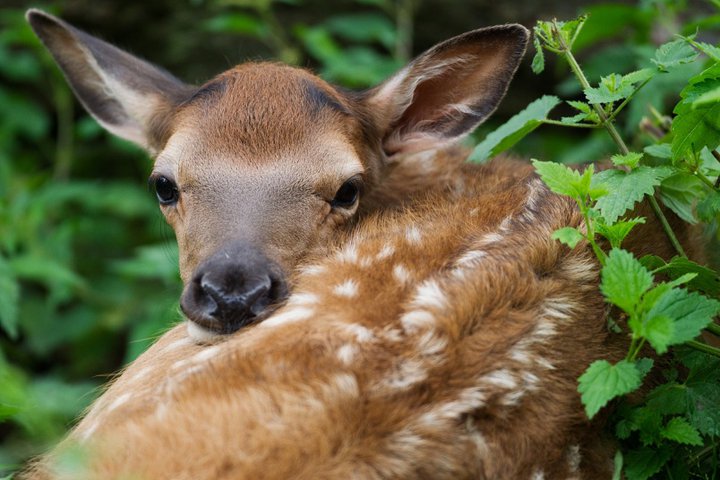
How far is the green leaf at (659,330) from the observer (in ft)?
8.63

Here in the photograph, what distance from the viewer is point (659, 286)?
280 cm

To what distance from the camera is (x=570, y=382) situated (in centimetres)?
284

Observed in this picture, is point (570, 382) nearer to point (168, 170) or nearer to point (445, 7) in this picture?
point (168, 170)

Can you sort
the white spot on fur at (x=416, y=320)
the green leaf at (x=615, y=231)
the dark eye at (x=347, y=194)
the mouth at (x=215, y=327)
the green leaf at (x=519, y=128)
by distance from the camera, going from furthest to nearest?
the dark eye at (x=347, y=194), the green leaf at (x=519, y=128), the mouth at (x=215, y=327), the green leaf at (x=615, y=231), the white spot on fur at (x=416, y=320)

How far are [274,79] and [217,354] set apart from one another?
191 cm

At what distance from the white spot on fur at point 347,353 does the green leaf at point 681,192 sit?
1384 mm

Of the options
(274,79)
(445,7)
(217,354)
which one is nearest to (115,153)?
(445,7)

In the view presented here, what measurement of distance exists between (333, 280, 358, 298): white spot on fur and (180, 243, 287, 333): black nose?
1.54 ft

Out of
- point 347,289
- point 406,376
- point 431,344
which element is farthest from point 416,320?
point 347,289

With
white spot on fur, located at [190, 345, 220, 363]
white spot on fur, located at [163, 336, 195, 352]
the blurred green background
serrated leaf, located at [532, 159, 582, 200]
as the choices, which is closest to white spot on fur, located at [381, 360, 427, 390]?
white spot on fur, located at [190, 345, 220, 363]

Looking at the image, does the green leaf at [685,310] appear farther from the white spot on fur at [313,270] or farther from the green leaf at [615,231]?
the white spot on fur at [313,270]

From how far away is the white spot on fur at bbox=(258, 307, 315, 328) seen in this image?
9.60 feet

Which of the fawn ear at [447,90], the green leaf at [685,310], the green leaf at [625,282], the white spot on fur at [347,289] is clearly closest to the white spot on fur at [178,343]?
the white spot on fur at [347,289]

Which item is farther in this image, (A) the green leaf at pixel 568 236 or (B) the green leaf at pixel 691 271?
(B) the green leaf at pixel 691 271
